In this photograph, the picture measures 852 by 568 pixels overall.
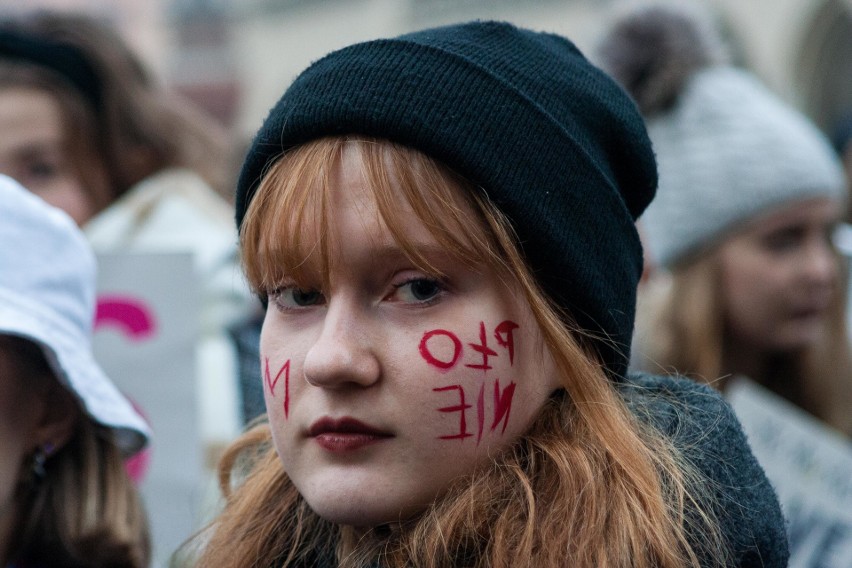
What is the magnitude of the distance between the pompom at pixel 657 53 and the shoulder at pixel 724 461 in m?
2.05

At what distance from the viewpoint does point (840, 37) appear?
40.8 ft

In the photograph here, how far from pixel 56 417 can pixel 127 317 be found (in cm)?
87

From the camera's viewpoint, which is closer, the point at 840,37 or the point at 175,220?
the point at 175,220

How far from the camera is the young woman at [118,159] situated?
327 centimetres

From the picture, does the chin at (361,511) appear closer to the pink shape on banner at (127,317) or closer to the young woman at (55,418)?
the young woman at (55,418)

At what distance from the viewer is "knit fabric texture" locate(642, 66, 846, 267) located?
3451 mm

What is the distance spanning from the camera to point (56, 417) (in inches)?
87.5

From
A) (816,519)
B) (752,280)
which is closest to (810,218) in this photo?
(752,280)

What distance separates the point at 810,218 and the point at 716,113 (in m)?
0.46

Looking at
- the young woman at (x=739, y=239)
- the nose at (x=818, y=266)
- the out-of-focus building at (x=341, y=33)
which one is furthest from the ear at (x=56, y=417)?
the out-of-focus building at (x=341, y=33)

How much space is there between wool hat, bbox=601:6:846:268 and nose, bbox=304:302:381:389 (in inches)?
84.8

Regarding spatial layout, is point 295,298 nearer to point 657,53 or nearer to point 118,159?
point 118,159

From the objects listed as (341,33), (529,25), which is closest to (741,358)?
(529,25)

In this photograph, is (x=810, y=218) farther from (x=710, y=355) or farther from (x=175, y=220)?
(x=175, y=220)
